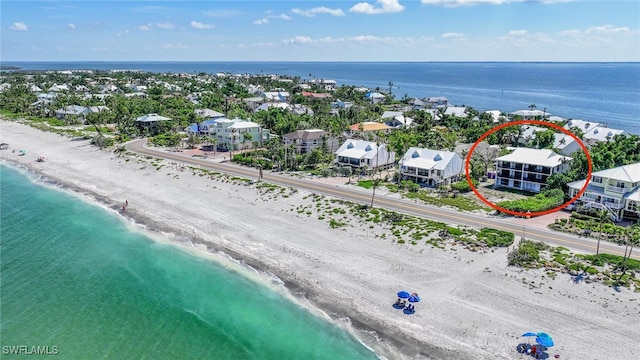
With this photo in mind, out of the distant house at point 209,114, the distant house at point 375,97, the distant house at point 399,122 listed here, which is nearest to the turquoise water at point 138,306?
the distant house at point 209,114

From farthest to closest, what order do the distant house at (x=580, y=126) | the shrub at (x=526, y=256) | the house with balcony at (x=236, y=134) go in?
the distant house at (x=580, y=126) → the house with balcony at (x=236, y=134) → the shrub at (x=526, y=256)

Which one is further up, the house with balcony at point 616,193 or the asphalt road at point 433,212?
the house with balcony at point 616,193

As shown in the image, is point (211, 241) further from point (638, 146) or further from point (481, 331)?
point (638, 146)

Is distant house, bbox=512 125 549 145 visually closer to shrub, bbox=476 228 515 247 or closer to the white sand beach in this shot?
the white sand beach

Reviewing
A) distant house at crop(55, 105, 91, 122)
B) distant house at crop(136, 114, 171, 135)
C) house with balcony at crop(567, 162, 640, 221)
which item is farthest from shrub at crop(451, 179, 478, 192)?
distant house at crop(55, 105, 91, 122)

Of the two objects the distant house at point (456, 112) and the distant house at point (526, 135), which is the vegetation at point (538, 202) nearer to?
the distant house at point (526, 135)
